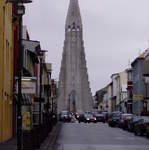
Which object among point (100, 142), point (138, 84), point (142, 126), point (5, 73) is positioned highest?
point (138, 84)

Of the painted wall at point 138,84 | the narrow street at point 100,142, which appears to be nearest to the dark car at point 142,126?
the narrow street at point 100,142

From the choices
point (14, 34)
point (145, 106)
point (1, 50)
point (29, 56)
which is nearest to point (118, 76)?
point (145, 106)

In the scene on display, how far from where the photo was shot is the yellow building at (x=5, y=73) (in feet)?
116

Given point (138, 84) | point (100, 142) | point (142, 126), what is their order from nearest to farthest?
1. point (100, 142)
2. point (142, 126)
3. point (138, 84)

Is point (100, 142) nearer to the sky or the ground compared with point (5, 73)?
nearer to the ground

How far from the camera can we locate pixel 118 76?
16662 centimetres

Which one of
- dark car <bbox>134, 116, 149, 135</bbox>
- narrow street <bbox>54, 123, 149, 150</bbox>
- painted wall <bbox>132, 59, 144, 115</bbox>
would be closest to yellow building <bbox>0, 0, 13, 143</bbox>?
narrow street <bbox>54, 123, 149, 150</bbox>

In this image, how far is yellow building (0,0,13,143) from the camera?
35.5 m

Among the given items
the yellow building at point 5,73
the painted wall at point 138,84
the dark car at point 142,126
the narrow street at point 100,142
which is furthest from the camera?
the painted wall at point 138,84

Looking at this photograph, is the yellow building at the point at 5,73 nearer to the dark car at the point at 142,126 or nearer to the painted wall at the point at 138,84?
the dark car at the point at 142,126

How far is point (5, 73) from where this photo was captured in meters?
37.7

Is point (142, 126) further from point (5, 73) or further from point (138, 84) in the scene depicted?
point (138, 84)

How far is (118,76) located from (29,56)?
99165 mm

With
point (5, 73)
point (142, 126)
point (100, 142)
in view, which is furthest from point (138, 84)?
point (5, 73)
